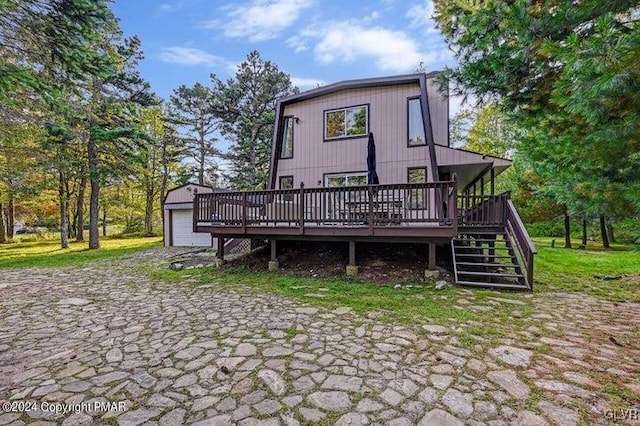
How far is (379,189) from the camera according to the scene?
6895 millimetres

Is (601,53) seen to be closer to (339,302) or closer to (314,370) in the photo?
(314,370)

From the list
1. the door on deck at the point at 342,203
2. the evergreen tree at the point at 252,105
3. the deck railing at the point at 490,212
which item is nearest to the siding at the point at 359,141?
the deck railing at the point at 490,212

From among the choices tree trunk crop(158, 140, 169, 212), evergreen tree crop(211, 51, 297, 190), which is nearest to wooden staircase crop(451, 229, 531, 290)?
evergreen tree crop(211, 51, 297, 190)

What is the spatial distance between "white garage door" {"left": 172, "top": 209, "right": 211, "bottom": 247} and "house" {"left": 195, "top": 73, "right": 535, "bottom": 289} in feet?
21.2

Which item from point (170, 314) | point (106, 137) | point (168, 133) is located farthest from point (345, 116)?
point (168, 133)

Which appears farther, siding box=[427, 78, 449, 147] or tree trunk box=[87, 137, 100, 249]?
tree trunk box=[87, 137, 100, 249]

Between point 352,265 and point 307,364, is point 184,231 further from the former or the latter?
point 307,364

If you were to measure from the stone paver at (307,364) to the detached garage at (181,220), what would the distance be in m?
10.4

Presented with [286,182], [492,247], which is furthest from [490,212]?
[286,182]

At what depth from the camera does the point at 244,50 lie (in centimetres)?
2284

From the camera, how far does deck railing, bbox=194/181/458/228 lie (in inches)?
256

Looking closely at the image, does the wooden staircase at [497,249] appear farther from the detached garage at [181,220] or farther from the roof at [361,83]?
the detached garage at [181,220]

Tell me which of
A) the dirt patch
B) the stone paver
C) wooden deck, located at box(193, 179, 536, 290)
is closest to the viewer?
the stone paver

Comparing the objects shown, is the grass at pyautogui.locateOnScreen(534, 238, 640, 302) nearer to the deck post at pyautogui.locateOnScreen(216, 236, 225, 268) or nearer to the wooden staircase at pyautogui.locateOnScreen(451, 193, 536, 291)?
the wooden staircase at pyautogui.locateOnScreen(451, 193, 536, 291)
